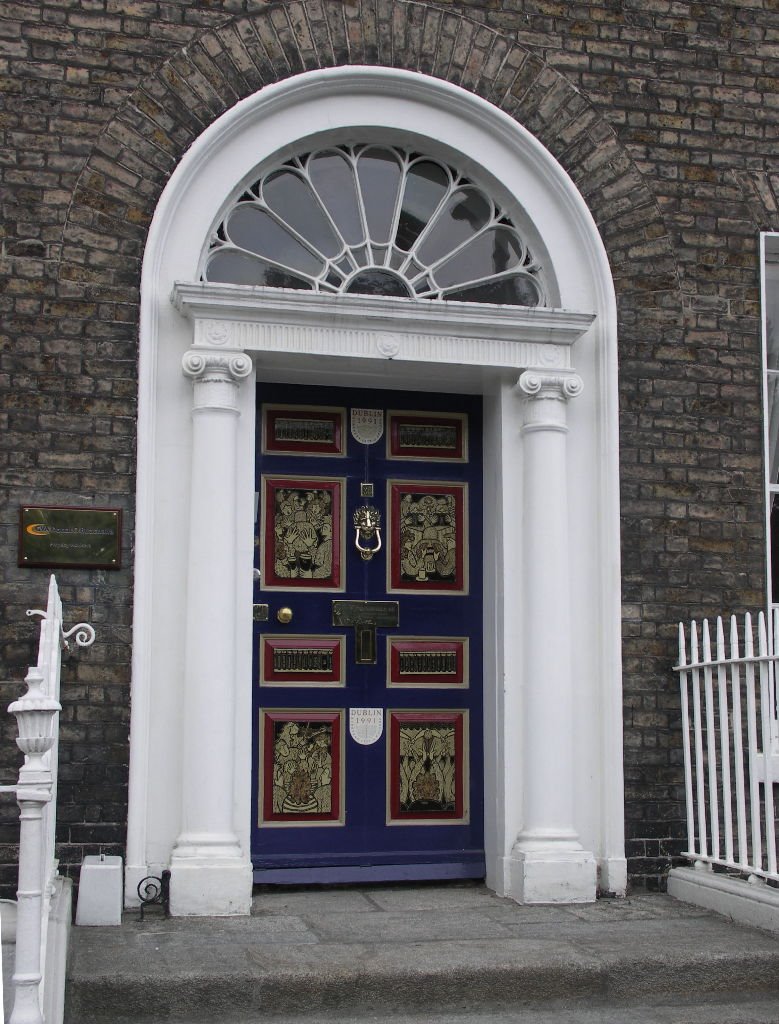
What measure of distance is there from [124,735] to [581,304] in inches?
120

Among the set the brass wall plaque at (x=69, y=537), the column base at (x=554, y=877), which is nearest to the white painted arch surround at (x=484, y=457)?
the column base at (x=554, y=877)

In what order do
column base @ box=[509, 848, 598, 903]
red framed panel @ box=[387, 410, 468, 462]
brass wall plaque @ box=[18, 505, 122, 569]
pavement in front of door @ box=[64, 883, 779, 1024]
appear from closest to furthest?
1. pavement in front of door @ box=[64, 883, 779, 1024]
2. brass wall plaque @ box=[18, 505, 122, 569]
3. column base @ box=[509, 848, 598, 903]
4. red framed panel @ box=[387, 410, 468, 462]

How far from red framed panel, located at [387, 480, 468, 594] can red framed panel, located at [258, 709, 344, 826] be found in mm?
768

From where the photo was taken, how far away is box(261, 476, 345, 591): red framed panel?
6.26 metres

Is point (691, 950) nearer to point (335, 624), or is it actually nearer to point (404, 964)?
point (404, 964)

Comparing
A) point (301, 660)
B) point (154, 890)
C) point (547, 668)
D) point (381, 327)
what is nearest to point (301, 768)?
point (301, 660)

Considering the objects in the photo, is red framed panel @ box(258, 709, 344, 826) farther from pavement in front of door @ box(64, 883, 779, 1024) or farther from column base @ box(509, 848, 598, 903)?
column base @ box(509, 848, 598, 903)

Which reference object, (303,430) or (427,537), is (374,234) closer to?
(303,430)

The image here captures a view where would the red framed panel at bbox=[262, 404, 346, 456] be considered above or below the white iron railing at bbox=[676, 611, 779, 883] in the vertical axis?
above

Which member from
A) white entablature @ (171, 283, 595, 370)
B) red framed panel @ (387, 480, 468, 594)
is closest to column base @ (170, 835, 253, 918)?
red framed panel @ (387, 480, 468, 594)

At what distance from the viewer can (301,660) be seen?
6223 millimetres

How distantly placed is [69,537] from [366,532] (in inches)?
57.1

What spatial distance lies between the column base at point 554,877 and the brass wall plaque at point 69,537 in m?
2.31

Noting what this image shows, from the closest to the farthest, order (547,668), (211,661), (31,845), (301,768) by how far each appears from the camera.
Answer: (31,845) → (211,661) → (547,668) → (301,768)
